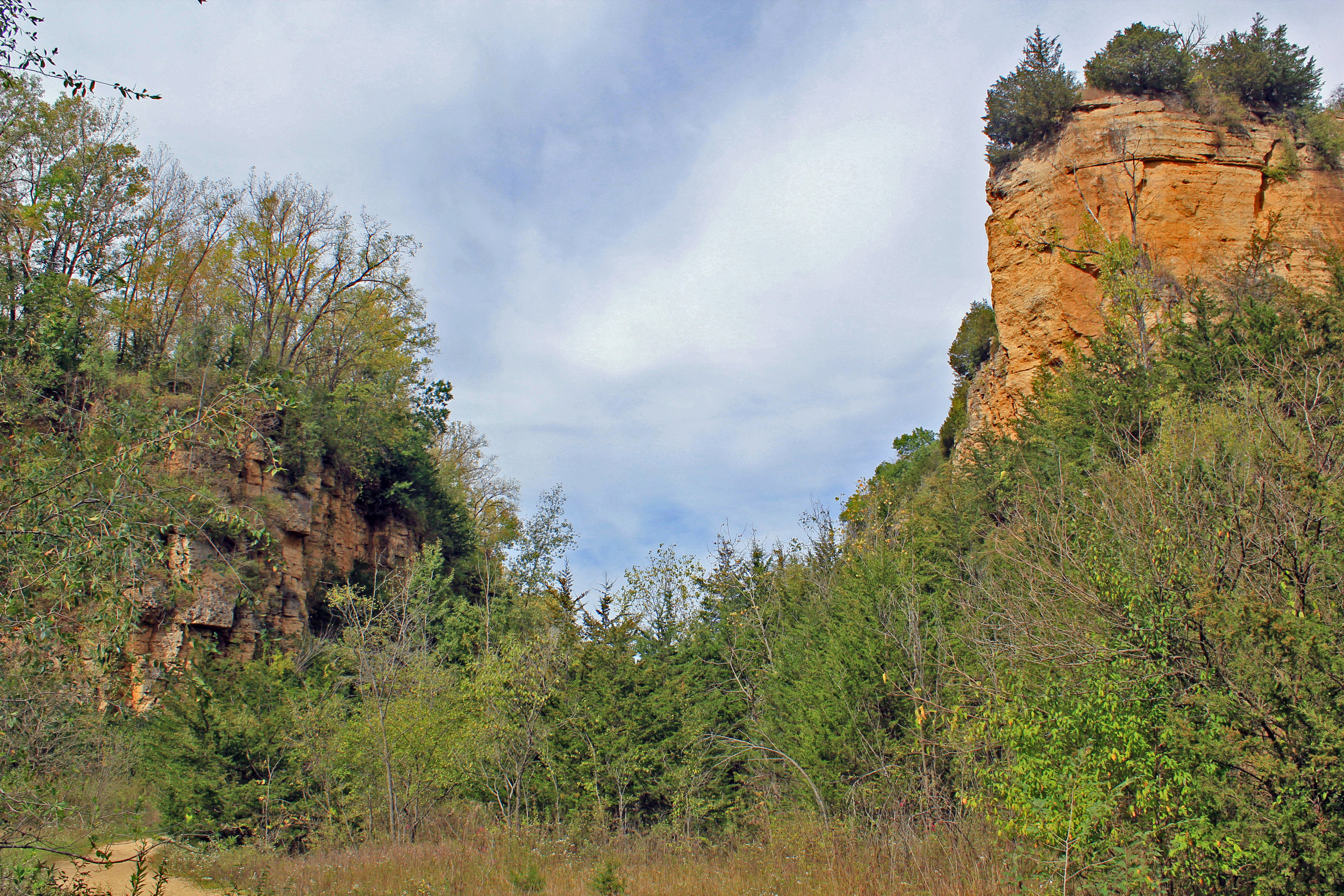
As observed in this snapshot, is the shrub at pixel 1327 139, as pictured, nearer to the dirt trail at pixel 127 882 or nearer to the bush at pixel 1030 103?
the bush at pixel 1030 103

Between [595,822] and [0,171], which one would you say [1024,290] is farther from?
[0,171]

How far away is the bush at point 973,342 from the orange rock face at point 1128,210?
19.6ft

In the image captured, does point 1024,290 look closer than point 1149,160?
No

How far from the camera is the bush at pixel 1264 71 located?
25688 mm

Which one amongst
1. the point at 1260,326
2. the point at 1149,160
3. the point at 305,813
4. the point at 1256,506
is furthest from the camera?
the point at 1149,160

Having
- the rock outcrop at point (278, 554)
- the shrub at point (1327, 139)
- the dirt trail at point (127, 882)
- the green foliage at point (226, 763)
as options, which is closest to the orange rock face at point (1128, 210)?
the shrub at point (1327, 139)

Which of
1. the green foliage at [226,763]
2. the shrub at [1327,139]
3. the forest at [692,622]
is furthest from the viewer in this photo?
the shrub at [1327,139]

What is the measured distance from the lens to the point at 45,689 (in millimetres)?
5828

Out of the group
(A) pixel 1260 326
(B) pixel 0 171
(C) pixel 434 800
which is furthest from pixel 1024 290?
(B) pixel 0 171

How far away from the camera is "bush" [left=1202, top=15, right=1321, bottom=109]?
25.7 meters

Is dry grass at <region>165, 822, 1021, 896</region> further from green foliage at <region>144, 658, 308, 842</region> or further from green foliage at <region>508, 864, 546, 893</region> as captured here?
green foliage at <region>144, 658, 308, 842</region>

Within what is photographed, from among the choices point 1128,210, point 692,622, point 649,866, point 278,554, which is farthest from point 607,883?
point 1128,210

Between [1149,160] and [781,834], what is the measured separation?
2468 centimetres

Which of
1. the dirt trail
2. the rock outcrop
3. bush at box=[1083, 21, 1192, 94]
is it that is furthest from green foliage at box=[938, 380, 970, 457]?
the dirt trail
